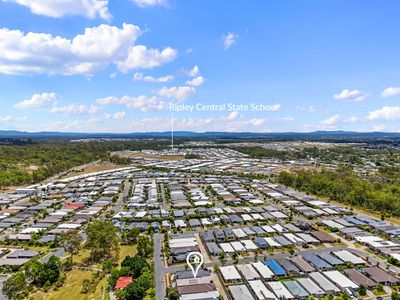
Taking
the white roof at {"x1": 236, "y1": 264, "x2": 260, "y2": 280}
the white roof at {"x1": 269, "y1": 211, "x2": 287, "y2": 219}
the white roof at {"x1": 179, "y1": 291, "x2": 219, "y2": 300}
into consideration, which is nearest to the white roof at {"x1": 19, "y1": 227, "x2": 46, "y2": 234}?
the white roof at {"x1": 179, "y1": 291, "x2": 219, "y2": 300}

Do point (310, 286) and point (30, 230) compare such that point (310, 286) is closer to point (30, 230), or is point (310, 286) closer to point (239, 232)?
point (239, 232)

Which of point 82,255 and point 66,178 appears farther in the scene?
point 66,178

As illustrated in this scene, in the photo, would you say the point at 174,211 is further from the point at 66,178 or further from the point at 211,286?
the point at 66,178

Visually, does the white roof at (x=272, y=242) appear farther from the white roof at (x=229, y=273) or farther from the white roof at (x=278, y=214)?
the white roof at (x=278, y=214)

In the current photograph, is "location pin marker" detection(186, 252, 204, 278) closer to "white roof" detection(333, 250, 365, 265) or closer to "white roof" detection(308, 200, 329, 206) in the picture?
"white roof" detection(333, 250, 365, 265)

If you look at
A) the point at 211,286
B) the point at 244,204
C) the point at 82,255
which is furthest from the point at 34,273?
the point at 244,204

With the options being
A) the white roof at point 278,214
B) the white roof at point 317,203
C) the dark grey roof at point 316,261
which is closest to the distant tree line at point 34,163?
the white roof at point 278,214
